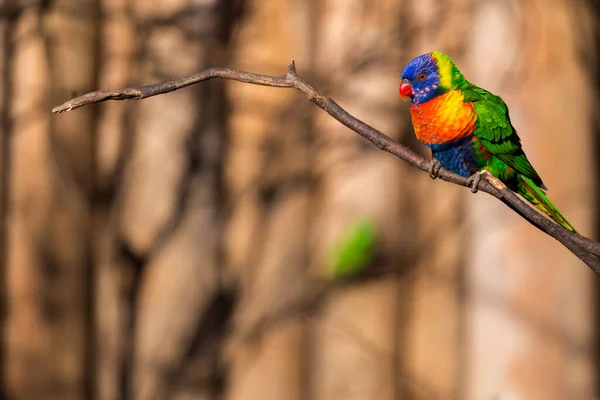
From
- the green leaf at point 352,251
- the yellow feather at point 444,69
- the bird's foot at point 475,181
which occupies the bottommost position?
the bird's foot at point 475,181

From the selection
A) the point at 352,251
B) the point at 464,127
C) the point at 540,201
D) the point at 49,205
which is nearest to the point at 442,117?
the point at 464,127

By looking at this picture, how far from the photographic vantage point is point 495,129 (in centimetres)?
78

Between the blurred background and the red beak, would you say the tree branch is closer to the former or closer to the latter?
the red beak

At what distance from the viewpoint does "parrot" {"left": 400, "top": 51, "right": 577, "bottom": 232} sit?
74cm

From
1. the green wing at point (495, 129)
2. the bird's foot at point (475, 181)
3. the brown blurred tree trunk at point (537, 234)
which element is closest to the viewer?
the bird's foot at point (475, 181)

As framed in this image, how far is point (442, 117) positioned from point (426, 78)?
5cm

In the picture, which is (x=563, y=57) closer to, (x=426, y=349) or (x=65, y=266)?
(x=426, y=349)

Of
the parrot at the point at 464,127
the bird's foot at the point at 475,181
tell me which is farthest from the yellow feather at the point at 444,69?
the bird's foot at the point at 475,181

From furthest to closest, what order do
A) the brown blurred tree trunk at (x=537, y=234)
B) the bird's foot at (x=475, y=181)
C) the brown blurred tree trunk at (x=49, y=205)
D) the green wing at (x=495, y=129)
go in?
1. the brown blurred tree trunk at (x=49, y=205)
2. the brown blurred tree trunk at (x=537, y=234)
3. the green wing at (x=495, y=129)
4. the bird's foot at (x=475, y=181)

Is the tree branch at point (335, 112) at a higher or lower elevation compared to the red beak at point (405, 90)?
lower

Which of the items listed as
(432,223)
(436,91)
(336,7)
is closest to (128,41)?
(336,7)

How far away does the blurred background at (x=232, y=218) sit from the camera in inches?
70.6

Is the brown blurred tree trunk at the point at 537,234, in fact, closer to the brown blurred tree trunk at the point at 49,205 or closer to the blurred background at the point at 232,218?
the blurred background at the point at 232,218

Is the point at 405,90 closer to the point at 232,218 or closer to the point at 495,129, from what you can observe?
the point at 495,129
